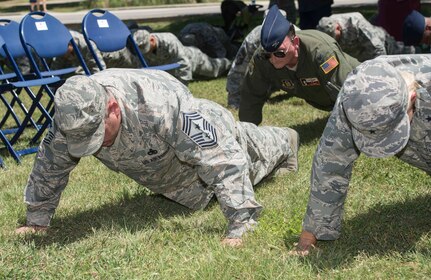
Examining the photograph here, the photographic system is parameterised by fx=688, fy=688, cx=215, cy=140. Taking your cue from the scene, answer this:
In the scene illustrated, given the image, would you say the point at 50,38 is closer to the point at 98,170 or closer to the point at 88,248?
the point at 98,170

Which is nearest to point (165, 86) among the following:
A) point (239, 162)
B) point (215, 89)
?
point (239, 162)

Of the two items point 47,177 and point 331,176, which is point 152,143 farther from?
point 331,176

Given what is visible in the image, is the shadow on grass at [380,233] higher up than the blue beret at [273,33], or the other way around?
the blue beret at [273,33]

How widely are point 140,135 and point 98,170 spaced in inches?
73.0

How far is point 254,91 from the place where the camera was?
6121 mm

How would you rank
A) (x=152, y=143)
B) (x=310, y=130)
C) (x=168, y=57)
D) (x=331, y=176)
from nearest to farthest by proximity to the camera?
(x=331, y=176) < (x=152, y=143) < (x=310, y=130) < (x=168, y=57)

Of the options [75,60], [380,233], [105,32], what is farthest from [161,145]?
[75,60]

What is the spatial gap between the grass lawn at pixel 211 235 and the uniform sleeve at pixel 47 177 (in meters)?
0.14

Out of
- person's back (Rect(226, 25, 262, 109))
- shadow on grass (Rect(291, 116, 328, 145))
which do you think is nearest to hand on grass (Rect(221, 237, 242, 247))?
shadow on grass (Rect(291, 116, 328, 145))

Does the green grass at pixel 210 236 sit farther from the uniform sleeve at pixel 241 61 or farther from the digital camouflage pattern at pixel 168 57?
the digital camouflage pattern at pixel 168 57

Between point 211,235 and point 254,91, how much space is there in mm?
2556

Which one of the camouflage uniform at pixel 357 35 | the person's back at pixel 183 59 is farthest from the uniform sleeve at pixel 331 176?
the person's back at pixel 183 59

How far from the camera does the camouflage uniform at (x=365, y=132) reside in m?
2.79

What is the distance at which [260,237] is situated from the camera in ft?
12.1
